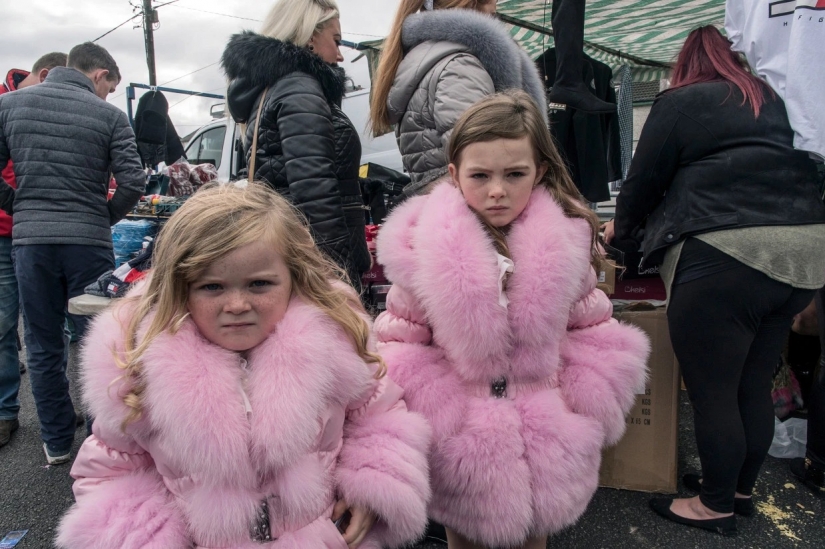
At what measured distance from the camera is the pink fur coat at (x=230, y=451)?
108 cm

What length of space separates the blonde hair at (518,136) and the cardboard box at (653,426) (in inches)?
38.9

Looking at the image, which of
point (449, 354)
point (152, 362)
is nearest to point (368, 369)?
point (449, 354)

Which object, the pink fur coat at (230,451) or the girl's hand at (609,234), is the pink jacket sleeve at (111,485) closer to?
the pink fur coat at (230,451)

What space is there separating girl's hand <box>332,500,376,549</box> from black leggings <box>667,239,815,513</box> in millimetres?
1386

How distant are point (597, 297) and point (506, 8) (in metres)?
3.42

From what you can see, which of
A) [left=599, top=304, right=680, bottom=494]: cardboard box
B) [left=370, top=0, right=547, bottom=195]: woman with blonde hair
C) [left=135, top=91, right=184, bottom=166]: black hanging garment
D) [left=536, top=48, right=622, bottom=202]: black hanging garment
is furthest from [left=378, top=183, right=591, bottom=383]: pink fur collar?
[left=135, top=91, right=184, bottom=166]: black hanging garment

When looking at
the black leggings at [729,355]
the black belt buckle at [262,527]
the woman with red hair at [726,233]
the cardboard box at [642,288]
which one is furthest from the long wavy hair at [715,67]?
the black belt buckle at [262,527]

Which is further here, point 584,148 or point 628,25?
point 628,25

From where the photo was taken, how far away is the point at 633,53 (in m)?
5.78

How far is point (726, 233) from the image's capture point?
191 centimetres

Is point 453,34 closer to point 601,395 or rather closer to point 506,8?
point 601,395

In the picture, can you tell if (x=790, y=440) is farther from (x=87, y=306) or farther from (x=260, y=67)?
(x=87, y=306)

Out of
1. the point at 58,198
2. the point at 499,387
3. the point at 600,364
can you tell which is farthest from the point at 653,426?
the point at 58,198

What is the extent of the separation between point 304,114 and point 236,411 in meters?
1.39
